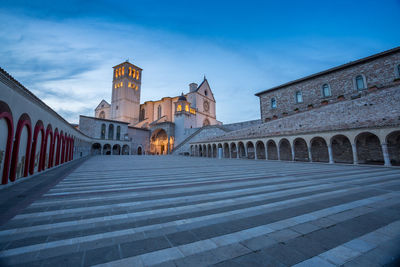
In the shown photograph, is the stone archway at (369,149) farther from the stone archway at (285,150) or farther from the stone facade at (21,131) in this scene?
the stone facade at (21,131)

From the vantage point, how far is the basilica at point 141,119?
35.5 meters

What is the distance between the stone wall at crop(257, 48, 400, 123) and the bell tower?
37.6 metres

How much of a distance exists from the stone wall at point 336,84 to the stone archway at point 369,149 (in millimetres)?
6306

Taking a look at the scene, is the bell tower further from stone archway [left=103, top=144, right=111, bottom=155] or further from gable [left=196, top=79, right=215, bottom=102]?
gable [left=196, top=79, right=215, bottom=102]

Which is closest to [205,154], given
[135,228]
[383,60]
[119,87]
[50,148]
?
[50,148]

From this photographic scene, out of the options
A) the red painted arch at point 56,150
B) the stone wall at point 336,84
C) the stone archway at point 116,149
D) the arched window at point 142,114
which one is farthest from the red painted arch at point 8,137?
the arched window at point 142,114

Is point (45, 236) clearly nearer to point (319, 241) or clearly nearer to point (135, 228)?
point (135, 228)

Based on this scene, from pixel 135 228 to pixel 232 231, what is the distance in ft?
4.82

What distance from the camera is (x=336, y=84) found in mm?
21016

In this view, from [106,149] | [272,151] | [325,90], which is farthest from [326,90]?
[106,149]

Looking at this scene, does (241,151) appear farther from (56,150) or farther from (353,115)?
(56,150)

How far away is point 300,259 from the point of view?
6.06 ft

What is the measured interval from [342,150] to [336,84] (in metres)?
9.25

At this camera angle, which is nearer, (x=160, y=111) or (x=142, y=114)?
(x=160, y=111)
